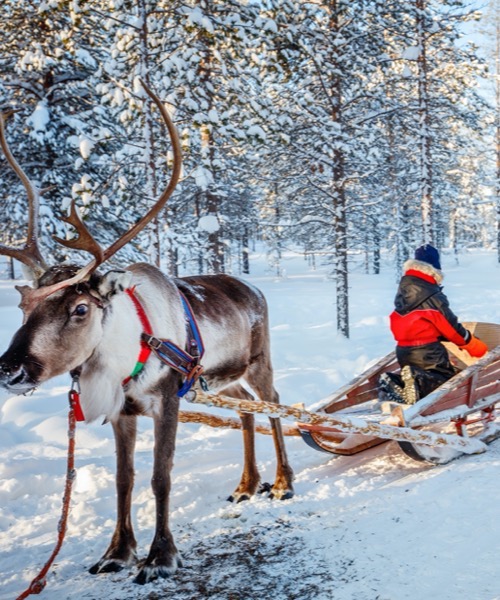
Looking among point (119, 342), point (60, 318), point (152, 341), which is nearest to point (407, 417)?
point (152, 341)

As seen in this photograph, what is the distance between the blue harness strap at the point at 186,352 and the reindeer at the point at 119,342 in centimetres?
4

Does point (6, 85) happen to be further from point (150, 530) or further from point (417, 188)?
point (417, 188)

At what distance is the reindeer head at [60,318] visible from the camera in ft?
9.24

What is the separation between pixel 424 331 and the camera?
18.1ft

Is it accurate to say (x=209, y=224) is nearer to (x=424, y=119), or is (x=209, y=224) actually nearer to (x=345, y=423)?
(x=424, y=119)

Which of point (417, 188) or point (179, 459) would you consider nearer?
point (179, 459)

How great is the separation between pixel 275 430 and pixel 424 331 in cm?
191

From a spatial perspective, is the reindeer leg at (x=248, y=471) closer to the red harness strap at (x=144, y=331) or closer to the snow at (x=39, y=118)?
the red harness strap at (x=144, y=331)

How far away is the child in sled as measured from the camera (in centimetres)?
545

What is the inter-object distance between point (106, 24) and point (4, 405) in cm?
654

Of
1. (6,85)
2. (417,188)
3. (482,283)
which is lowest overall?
(482,283)

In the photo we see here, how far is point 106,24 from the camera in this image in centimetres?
935

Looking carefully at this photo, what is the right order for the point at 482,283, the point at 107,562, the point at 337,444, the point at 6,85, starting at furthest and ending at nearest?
the point at 482,283, the point at 6,85, the point at 337,444, the point at 107,562

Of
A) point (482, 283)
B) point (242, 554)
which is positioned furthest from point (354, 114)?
point (482, 283)
